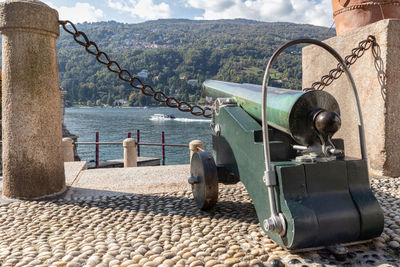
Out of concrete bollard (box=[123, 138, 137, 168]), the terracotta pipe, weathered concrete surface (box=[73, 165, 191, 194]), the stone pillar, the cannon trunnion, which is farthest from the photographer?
concrete bollard (box=[123, 138, 137, 168])

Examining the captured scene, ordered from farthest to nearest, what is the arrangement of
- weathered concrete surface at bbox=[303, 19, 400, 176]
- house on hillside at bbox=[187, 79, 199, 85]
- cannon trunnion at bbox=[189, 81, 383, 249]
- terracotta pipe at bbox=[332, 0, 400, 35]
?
1. house on hillside at bbox=[187, 79, 199, 85]
2. terracotta pipe at bbox=[332, 0, 400, 35]
3. weathered concrete surface at bbox=[303, 19, 400, 176]
4. cannon trunnion at bbox=[189, 81, 383, 249]

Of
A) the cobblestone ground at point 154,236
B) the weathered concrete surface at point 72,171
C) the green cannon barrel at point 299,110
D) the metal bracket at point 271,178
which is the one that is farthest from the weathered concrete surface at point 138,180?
the metal bracket at point 271,178

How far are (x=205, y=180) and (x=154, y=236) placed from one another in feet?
2.12

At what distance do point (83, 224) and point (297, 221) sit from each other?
73.6 inches

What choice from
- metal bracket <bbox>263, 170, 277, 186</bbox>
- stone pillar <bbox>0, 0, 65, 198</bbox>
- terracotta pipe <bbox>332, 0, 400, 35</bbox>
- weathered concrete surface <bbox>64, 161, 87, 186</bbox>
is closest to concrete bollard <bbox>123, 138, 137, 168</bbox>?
weathered concrete surface <bbox>64, 161, 87, 186</bbox>

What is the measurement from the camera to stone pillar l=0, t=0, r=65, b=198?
3.47 meters

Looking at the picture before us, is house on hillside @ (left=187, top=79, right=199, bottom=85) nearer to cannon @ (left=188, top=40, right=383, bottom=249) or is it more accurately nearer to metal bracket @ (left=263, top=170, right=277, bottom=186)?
cannon @ (left=188, top=40, right=383, bottom=249)

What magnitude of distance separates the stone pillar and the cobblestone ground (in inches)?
12.7

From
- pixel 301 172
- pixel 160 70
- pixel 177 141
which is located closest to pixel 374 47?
pixel 301 172

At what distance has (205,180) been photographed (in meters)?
2.96

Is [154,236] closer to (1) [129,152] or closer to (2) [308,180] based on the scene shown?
(2) [308,180]

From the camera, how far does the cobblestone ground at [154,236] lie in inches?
85.6

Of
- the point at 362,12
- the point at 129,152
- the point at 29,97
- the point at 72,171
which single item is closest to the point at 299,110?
the point at 29,97

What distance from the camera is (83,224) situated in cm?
299
